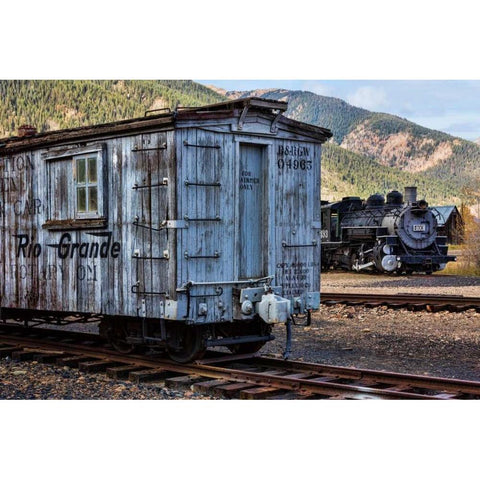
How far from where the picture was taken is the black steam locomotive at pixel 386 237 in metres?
29.5

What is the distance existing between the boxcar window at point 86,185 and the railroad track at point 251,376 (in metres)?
2.16

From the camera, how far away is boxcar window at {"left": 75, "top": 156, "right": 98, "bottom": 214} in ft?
35.4

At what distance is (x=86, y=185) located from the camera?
10.9 meters

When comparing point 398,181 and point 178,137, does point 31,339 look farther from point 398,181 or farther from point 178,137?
point 398,181

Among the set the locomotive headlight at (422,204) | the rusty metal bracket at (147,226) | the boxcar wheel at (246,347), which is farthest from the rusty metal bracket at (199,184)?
the locomotive headlight at (422,204)

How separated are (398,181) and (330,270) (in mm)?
70809

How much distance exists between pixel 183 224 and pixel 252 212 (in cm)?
134

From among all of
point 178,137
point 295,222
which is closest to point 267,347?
point 295,222

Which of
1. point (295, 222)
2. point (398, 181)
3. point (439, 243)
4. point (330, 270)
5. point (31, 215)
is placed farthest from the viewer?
point (398, 181)

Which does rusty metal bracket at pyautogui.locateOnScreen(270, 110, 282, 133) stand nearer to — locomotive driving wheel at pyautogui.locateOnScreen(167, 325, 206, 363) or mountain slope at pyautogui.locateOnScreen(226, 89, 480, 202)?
locomotive driving wheel at pyautogui.locateOnScreen(167, 325, 206, 363)

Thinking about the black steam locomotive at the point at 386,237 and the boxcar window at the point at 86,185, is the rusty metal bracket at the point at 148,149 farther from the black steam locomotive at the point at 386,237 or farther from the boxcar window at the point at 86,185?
the black steam locomotive at the point at 386,237

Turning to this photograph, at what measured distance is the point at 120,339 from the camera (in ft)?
36.4

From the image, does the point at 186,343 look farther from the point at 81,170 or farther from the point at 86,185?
the point at 81,170

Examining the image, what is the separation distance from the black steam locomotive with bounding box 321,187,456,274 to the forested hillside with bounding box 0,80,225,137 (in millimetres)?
47879
